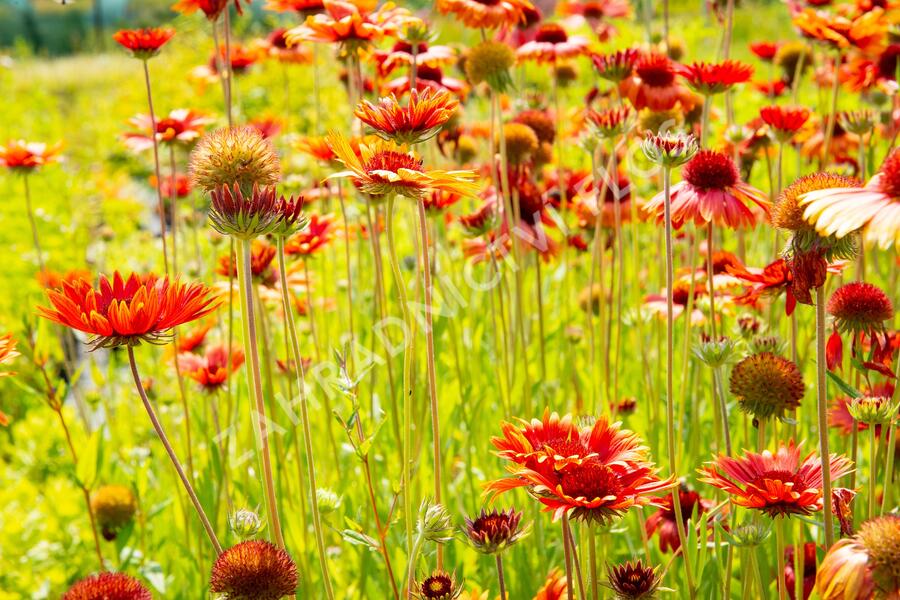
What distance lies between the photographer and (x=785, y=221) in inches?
36.2

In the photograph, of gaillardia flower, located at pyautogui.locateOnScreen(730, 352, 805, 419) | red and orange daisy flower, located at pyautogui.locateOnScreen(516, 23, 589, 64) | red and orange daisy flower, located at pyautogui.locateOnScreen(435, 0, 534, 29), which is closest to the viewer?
gaillardia flower, located at pyautogui.locateOnScreen(730, 352, 805, 419)

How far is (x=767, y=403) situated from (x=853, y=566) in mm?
439

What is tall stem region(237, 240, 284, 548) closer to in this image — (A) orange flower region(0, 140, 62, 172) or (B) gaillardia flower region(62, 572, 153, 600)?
(B) gaillardia flower region(62, 572, 153, 600)

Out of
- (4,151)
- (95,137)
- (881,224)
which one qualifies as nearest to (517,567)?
(881,224)

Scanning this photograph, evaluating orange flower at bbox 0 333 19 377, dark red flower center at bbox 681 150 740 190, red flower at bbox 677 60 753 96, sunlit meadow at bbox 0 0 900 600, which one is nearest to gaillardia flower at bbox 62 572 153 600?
sunlit meadow at bbox 0 0 900 600

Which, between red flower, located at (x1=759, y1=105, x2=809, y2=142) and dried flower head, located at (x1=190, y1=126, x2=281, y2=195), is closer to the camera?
dried flower head, located at (x1=190, y1=126, x2=281, y2=195)

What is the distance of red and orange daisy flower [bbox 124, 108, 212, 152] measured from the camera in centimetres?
184

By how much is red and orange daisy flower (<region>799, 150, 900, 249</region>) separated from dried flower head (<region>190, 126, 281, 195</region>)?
556mm

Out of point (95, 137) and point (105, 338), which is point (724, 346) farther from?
point (95, 137)

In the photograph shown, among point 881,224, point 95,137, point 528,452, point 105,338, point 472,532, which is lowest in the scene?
point 95,137

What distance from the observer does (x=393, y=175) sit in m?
0.90

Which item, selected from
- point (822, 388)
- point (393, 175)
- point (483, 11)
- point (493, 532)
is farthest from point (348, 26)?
point (822, 388)

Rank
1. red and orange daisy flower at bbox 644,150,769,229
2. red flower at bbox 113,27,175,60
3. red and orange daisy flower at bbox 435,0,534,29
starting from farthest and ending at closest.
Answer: red and orange daisy flower at bbox 435,0,534,29 → red flower at bbox 113,27,175,60 → red and orange daisy flower at bbox 644,150,769,229

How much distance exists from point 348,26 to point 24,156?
0.92 m
